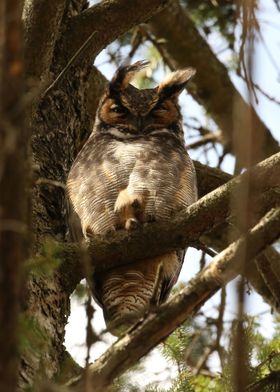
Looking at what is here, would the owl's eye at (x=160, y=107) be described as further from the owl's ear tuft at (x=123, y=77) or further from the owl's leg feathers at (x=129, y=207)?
the owl's leg feathers at (x=129, y=207)

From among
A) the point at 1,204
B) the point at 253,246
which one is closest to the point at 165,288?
the point at 253,246

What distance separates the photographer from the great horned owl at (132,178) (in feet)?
11.4

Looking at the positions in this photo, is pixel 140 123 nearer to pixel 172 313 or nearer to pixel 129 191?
pixel 129 191

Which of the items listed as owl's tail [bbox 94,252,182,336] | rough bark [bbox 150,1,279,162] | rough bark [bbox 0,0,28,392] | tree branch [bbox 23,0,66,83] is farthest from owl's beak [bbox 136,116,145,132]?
rough bark [bbox 0,0,28,392]

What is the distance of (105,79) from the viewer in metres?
5.09

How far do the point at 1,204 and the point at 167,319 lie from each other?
32.1 inches

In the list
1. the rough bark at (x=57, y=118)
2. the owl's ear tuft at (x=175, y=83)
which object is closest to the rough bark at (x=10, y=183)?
the rough bark at (x=57, y=118)

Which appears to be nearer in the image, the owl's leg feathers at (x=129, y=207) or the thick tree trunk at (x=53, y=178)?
the thick tree trunk at (x=53, y=178)

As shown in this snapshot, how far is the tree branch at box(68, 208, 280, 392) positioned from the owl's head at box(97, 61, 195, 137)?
7.26 feet

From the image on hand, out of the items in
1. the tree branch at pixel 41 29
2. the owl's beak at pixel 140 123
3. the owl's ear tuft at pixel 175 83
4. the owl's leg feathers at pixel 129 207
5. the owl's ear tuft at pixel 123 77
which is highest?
the owl's ear tuft at pixel 123 77

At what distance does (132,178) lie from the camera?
→ 3.75 metres

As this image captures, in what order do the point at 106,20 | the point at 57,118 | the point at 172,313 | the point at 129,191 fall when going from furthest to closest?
the point at 106,20
the point at 57,118
the point at 129,191
the point at 172,313

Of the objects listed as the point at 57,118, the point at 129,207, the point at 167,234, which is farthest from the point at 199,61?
the point at 167,234

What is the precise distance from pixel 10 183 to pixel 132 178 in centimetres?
234
